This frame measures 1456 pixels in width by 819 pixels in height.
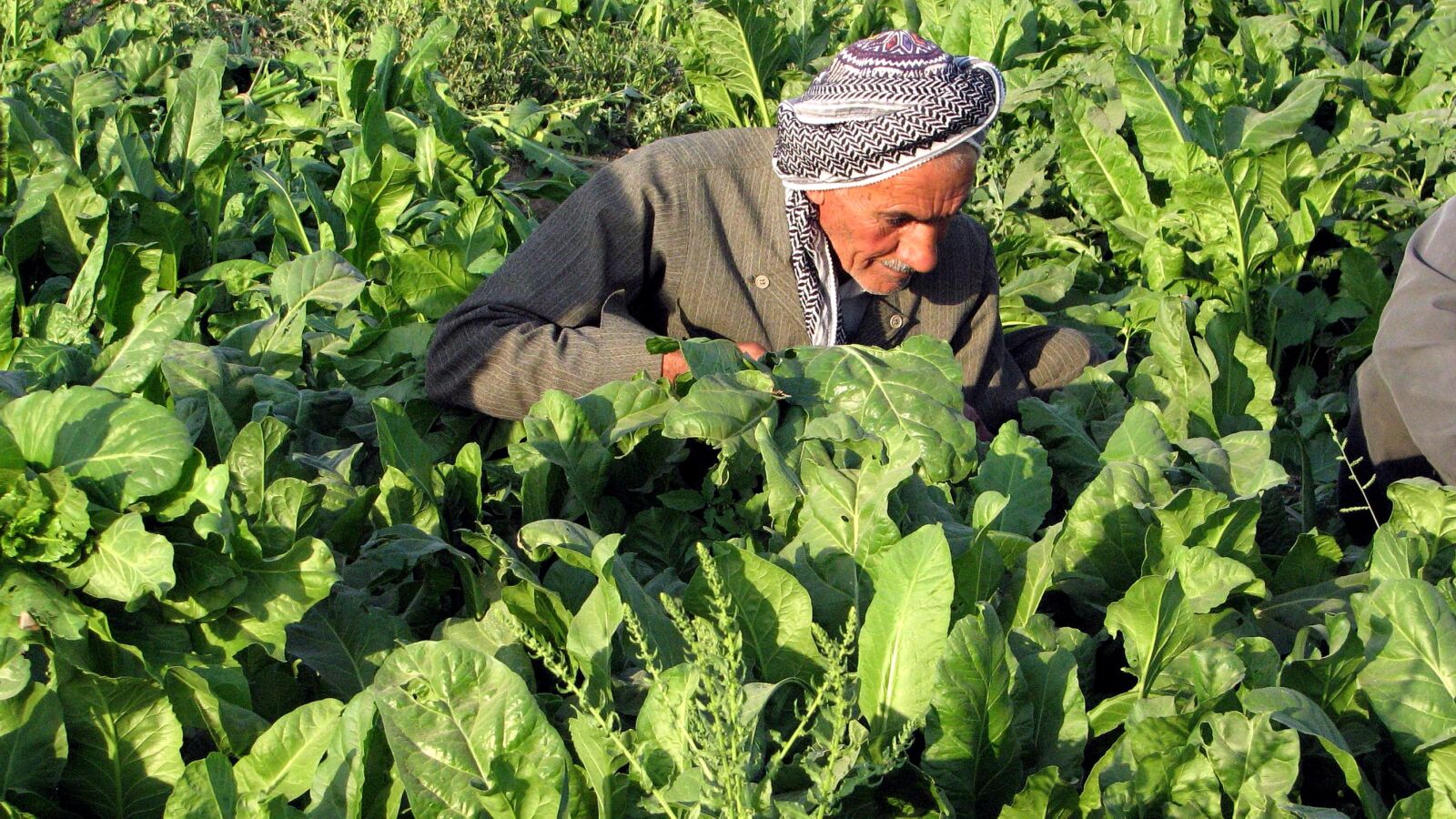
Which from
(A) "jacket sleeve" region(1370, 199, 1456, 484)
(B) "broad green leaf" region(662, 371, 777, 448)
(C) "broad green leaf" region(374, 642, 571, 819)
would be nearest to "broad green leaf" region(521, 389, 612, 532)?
(B) "broad green leaf" region(662, 371, 777, 448)

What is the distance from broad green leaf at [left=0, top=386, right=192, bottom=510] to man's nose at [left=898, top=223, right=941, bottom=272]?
5.72 feet

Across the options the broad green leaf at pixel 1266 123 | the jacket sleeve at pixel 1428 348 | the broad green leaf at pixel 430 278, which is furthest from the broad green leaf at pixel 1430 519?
the broad green leaf at pixel 1266 123

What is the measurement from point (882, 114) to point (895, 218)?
253 mm

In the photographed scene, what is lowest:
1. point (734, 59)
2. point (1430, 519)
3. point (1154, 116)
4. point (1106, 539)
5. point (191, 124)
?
point (734, 59)

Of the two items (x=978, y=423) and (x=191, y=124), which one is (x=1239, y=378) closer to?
(x=978, y=423)

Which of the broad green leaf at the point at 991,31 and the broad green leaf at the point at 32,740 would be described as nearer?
the broad green leaf at the point at 32,740

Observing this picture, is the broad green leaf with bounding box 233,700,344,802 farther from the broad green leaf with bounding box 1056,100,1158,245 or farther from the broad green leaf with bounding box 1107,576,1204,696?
the broad green leaf with bounding box 1056,100,1158,245

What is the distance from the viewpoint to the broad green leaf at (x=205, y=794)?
1.58 meters

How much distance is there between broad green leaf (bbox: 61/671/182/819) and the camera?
178 centimetres

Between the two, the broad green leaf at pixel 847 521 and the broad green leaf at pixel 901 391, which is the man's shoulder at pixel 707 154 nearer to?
the broad green leaf at pixel 901 391

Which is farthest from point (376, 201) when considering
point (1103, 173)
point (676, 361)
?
point (1103, 173)

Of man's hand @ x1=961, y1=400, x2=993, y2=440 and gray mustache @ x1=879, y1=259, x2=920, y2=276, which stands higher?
gray mustache @ x1=879, y1=259, x2=920, y2=276

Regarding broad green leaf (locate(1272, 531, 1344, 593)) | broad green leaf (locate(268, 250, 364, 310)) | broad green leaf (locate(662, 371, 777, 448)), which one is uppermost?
broad green leaf (locate(662, 371, 777, 448))

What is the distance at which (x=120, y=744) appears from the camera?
1791 mm
